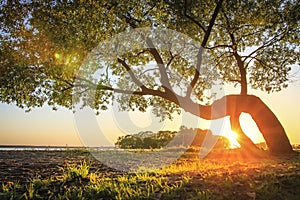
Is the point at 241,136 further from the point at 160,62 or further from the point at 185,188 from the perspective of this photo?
the point at 185,188

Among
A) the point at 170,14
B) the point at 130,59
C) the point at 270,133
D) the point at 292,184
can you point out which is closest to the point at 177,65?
the point at 130,59

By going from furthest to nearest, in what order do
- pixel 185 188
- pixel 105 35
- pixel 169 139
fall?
pixel 169 139, pixel 105 35, pixel 185 188

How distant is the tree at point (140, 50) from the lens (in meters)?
13.6

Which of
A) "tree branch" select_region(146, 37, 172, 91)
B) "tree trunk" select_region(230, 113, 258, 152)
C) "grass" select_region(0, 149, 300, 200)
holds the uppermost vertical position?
"tree branch" select_region(146, 37, 172, 91)

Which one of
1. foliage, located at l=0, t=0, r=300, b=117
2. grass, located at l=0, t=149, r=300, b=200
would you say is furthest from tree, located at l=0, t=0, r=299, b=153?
grass, located at l=0, t=149, r=300, b=200

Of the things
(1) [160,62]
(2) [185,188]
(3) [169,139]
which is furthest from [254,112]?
(3) [169,139]

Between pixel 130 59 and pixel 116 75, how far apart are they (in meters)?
1.70

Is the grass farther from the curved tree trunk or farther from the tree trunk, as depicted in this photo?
the tree trunk

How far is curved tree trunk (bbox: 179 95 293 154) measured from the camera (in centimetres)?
1655

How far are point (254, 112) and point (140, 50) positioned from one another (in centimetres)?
707

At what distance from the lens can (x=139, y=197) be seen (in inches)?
212

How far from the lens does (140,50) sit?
17.3 metres

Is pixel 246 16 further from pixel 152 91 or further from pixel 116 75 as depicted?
pixel 116 75

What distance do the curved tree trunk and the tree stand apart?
0.05 metres
